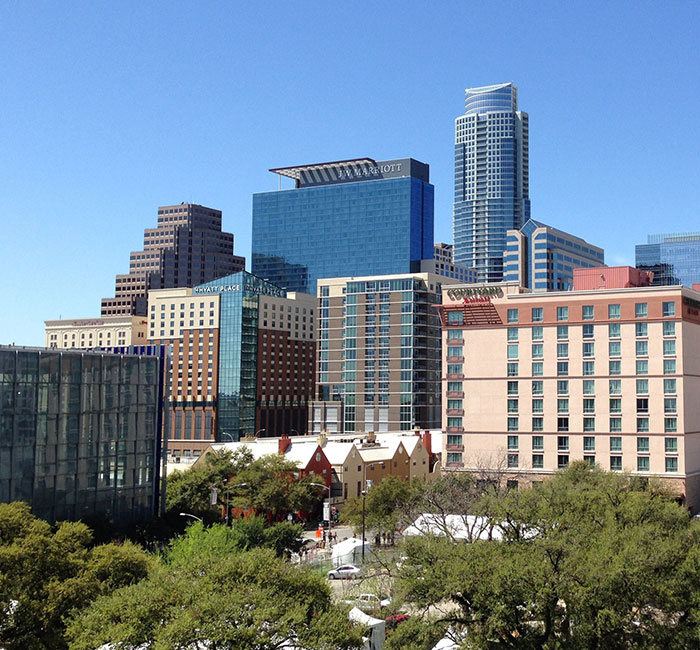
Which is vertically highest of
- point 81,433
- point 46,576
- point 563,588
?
point 81,433

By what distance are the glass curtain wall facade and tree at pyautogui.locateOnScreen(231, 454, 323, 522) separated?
1207 cm

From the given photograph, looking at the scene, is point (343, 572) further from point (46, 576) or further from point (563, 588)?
point (563, 588)

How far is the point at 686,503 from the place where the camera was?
10869 cm

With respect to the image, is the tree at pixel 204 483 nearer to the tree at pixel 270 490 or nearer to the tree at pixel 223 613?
the tree at pixel 270 490

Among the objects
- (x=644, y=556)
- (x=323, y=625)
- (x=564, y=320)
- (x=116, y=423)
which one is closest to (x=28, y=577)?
(x=323, y=625)

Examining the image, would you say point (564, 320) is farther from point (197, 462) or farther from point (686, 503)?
point (197, 462)

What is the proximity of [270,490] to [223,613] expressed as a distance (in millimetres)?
66542

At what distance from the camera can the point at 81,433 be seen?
8250cm

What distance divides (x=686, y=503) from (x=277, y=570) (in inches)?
3223

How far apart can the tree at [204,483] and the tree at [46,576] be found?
43.2 metres

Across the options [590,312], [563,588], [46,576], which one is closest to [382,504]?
[590,312]

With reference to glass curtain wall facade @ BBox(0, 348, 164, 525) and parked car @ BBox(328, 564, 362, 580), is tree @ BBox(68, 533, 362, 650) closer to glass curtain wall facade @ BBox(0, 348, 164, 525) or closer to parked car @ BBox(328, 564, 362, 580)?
parked car @ BBox(328, 564, 362, 580)

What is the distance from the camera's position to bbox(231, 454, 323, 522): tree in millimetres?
101188

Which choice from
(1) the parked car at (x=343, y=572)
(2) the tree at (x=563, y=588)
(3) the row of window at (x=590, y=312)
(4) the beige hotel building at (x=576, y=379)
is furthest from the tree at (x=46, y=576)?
(3) the row of window at (x=590, y=312)
